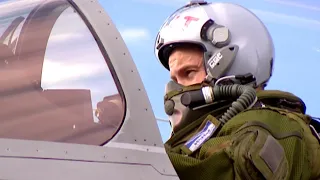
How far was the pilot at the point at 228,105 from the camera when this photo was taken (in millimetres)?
2309

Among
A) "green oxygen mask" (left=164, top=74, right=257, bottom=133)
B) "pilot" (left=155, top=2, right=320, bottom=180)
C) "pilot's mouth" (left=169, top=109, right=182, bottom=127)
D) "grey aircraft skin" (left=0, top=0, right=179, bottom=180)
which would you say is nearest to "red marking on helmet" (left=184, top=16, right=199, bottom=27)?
"pilot" (left=155, top=2, right=320, bottom=180)

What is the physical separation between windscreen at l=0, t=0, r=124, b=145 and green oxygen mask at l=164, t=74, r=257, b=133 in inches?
29.5

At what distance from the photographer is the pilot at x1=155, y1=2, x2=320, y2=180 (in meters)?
2.31

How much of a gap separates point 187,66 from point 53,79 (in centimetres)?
115

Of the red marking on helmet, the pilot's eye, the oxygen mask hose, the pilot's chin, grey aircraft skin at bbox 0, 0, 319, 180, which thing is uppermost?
grey aircraft skin at bbox 0, 0, 319, 180

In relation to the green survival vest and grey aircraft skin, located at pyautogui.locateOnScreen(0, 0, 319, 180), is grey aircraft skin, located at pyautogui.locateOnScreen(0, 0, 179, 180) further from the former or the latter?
the green survival vest

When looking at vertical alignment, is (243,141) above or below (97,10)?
below

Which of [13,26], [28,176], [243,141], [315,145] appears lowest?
[315,145]

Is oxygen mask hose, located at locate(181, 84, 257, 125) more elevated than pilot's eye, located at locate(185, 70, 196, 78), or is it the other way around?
oxygen mask hose, located at locate(181, 84, 257, 125)

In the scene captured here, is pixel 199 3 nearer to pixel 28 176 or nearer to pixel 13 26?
pixel 13 26

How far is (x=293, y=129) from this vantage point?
8.34 ft

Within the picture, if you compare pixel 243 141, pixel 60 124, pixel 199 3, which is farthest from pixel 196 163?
pixel 199 3

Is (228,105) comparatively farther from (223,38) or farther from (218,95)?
(223,38)

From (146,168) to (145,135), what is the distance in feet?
0.39
